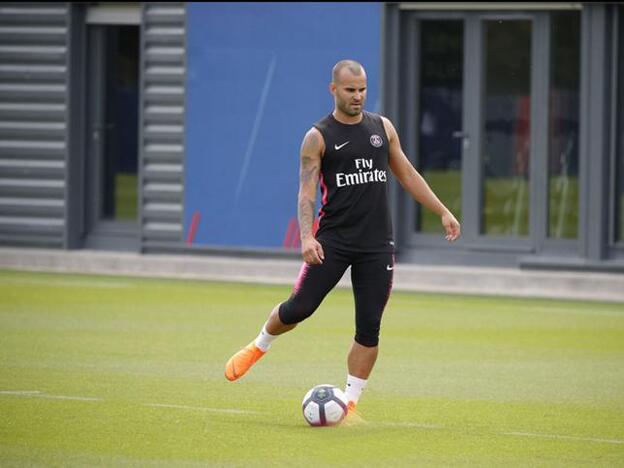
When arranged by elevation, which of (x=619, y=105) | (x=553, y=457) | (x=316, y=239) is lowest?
(x=553, y=457)

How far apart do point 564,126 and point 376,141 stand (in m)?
9.59

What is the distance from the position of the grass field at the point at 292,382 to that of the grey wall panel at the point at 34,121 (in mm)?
3258

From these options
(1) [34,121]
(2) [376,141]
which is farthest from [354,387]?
(1) [34,121]

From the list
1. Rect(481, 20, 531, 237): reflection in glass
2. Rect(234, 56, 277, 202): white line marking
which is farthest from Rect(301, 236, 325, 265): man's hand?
Rect(234, 56, 277, 202): white line marking

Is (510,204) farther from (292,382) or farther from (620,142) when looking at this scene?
(292,382)

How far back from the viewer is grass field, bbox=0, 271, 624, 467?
8961 millimetres

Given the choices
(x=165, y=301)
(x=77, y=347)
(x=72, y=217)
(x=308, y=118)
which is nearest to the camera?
(x=77, y=347)

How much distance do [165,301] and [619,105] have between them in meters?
5.65

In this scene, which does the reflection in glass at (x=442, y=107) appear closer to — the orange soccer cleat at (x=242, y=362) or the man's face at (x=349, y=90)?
the orange soccer cleat at (x=242, y=362)

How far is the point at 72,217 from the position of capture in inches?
844

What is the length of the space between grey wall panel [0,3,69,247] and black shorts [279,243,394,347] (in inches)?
471

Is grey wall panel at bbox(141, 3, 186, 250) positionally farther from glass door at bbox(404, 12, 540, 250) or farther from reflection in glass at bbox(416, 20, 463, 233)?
reflection in glass at bbox(416, 20, 463, 233)

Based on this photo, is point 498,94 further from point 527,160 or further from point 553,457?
point 553,457

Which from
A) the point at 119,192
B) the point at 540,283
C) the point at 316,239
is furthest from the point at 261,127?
the point at 316,239
